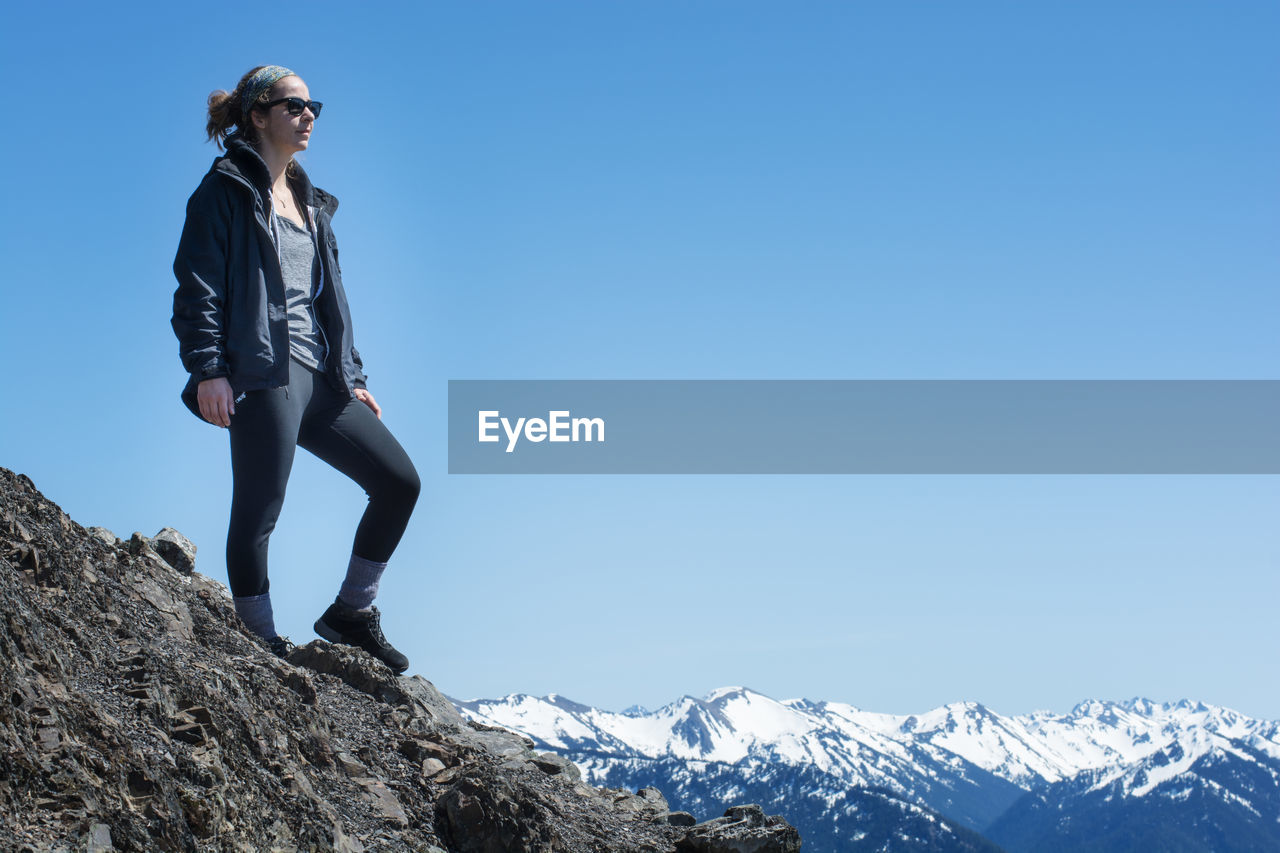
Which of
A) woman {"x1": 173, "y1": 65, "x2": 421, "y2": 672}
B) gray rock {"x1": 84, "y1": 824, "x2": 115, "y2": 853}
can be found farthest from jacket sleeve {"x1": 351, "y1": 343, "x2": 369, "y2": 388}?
gray rock {"x1": 84, "y1": 824, "x2": 115, "y2": 853}

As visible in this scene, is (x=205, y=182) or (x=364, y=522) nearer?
(x=205, y=182)

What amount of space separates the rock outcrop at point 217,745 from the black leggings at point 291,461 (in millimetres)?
895

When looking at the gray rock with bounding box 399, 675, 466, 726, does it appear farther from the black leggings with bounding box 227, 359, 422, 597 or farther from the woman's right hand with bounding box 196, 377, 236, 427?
the woman's right hand with bounding box 196, 377, 236, 427

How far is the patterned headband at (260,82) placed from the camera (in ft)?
27.4

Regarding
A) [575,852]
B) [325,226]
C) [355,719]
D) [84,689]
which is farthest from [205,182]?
[575,852]

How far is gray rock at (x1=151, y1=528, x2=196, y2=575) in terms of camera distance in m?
11.1

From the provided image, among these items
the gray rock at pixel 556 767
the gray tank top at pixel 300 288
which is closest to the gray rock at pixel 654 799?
the gray rock at pixel 556 767

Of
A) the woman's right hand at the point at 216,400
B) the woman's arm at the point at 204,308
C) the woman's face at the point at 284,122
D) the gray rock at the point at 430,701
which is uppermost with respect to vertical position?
the woman's face at the point at 284,122

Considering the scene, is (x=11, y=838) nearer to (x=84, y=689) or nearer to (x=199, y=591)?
(x=84, y=689)

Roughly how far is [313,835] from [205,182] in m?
4.48

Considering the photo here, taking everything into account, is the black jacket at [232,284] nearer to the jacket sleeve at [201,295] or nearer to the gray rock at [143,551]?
the jacket sleeve at [201,295]

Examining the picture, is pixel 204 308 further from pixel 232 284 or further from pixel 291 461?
pixel 291 461

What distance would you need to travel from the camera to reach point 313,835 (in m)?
6.82

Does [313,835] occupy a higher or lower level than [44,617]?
lower
